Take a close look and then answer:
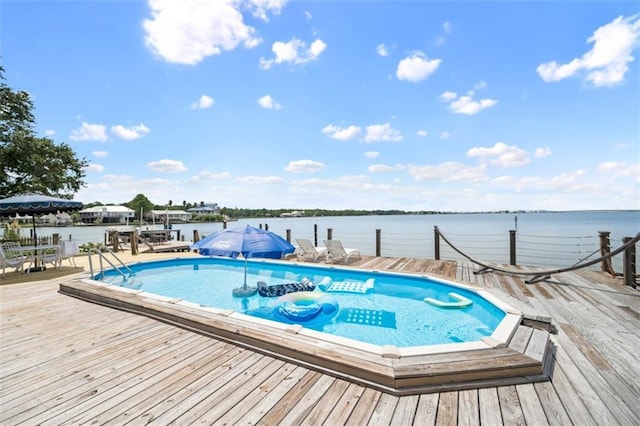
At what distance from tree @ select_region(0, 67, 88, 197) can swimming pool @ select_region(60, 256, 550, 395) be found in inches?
333

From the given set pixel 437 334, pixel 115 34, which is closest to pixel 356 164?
pixel 115 34

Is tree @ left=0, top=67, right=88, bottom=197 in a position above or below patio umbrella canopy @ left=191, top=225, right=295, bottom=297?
above

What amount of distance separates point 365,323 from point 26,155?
584 inches

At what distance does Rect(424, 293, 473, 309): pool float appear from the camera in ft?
15.1

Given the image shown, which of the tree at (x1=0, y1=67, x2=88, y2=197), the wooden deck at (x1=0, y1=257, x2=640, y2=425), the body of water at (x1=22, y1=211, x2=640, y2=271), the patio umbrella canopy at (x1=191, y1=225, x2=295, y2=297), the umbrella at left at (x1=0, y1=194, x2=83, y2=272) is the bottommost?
the body of water at (x1=22, y1=211, x2=640, y2=271)

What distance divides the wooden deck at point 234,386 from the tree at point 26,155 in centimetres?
1199

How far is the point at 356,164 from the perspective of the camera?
683 inches

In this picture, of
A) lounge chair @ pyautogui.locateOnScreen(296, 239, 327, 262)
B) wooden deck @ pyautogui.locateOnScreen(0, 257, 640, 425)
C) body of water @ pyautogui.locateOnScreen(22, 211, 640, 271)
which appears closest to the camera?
wooden deck @ pyautogui.locateOnScreen(0, 257, 640, 425)

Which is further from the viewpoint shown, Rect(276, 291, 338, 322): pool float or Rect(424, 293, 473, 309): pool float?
Rect(424, 293, 473, 309): pool float

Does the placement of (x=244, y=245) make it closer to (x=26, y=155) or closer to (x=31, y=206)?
(x=31, y=206)

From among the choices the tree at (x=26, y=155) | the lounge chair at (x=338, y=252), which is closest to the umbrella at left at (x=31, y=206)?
the tree at (x=26, y=155)

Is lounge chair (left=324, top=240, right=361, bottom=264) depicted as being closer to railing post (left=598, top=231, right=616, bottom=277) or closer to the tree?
railing post (left=598, top=231, right=616, bottom=277)

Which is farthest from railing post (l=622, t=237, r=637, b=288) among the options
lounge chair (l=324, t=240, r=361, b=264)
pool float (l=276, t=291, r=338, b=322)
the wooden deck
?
lounge chair (l=324, t=240, r=361, b=264)

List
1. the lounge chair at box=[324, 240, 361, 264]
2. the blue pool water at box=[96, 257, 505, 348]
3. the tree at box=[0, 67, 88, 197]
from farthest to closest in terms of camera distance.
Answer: the tree at box=[0, 67, 88, 197], the lounge chair at box=[324, 240, 361, 264], the blue pool water at box=[96, 257, 505, 348]
